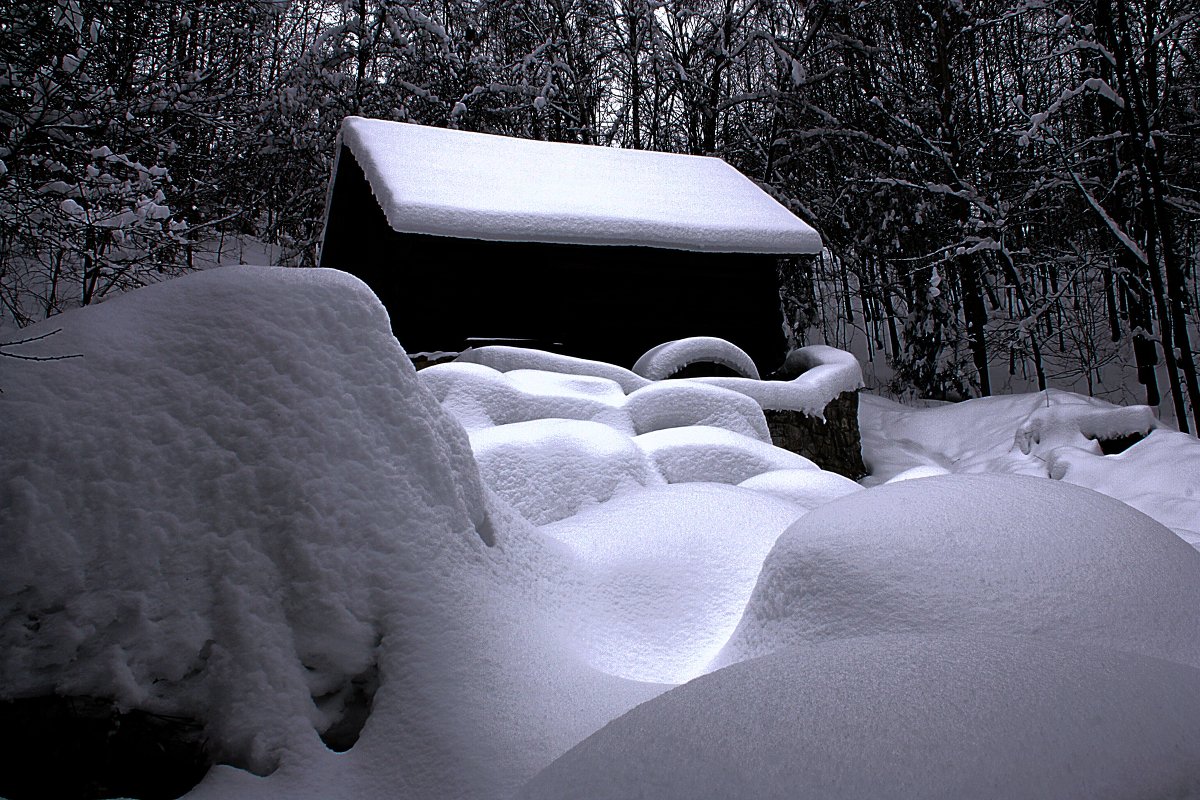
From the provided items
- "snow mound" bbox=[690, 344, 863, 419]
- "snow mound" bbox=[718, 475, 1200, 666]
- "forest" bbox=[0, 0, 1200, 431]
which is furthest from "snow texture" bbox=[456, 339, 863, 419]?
"snow mound" bbox=[718, 475, 1200, 666]

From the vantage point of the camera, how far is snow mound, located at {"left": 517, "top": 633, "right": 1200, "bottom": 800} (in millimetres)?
1143

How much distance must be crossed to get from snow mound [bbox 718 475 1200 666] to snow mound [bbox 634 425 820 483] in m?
2.00

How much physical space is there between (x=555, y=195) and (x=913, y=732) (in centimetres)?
884

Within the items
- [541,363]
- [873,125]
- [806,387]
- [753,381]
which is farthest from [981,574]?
[873,125]

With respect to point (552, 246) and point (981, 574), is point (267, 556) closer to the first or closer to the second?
point (981, 574)

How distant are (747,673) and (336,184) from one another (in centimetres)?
1126

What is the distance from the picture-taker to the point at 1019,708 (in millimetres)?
1290

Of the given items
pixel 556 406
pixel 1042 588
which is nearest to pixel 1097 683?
pixel 1042 588

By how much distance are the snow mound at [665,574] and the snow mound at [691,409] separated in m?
2.16

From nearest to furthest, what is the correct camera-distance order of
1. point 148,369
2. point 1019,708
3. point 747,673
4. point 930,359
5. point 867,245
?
point 1019,708
point 747,673
point 148,369
point 930,359
point 867,245

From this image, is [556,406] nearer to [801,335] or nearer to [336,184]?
[336,184]

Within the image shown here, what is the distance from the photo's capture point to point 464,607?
6.79 ft

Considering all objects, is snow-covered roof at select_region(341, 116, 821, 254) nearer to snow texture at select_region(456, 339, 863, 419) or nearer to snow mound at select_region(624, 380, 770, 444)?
snow texture at select_region(456, 339, 863, 419)

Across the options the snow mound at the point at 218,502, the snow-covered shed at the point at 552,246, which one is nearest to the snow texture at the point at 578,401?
the snow mound at the point at 218,502
